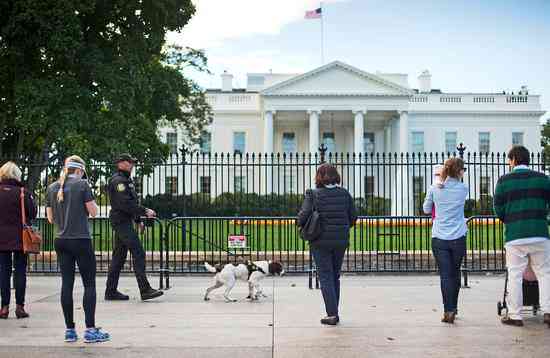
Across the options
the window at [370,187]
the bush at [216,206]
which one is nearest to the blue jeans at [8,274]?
the bush at [216,206]

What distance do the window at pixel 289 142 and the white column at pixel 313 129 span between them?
4888mm

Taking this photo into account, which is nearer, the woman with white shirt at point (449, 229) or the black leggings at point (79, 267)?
the black leggings at point (79, 267)

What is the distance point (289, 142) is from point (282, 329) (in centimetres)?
5148

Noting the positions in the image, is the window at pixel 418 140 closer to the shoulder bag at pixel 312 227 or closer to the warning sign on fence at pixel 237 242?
the warning sign on fence at pixel 237 242

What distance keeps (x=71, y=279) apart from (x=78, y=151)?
48.4 feet

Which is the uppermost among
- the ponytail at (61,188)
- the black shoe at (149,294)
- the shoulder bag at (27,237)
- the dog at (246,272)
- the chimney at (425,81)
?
the chimney at (425,81)

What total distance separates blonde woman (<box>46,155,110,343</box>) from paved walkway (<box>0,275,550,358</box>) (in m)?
0.32

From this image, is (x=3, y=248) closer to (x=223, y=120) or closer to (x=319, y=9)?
(x=319, y=9)

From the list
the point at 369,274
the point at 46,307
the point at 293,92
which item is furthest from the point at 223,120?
the point at 46,307

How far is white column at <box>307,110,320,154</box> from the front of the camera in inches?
2057

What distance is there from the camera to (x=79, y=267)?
19.4 feet

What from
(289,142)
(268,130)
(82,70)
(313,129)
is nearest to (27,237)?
(82,70)

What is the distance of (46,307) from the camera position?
8289 mm

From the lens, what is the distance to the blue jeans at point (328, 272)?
680 cm
